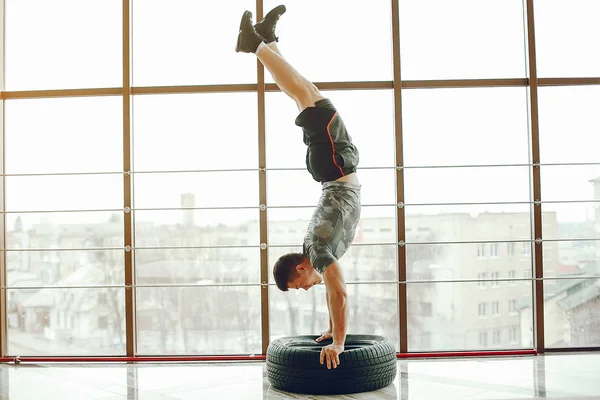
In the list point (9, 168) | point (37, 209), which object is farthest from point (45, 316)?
point (9, 168)

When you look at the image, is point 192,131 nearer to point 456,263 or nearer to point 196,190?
point 196,190

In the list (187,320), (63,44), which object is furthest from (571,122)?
(63,44)

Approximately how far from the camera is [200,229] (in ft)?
15.0

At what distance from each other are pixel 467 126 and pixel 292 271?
2.03 metres

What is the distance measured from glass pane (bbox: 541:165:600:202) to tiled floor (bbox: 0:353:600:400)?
119 cm

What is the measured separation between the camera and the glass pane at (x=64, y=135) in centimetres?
465

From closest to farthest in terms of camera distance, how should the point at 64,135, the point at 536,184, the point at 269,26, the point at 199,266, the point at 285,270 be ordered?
1. the point at 285,270
2. the point at 269,26
3. the point at 536,184
4. the point at 199,266
5. the point at 64,135

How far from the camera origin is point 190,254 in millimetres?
4555

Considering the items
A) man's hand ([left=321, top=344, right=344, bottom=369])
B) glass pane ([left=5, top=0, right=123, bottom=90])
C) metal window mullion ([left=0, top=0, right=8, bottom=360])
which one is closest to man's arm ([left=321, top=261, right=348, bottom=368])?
man's hand ([left=321, top=344, right=344, bottom=369])

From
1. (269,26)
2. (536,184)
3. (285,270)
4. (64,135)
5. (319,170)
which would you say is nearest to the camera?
(285,270)

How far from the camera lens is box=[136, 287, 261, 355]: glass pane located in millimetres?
4555

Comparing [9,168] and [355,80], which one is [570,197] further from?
[9,168]

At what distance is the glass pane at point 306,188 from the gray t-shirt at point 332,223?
3.09 feet

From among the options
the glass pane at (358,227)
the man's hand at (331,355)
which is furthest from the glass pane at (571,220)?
the man's hand at (331,355)
